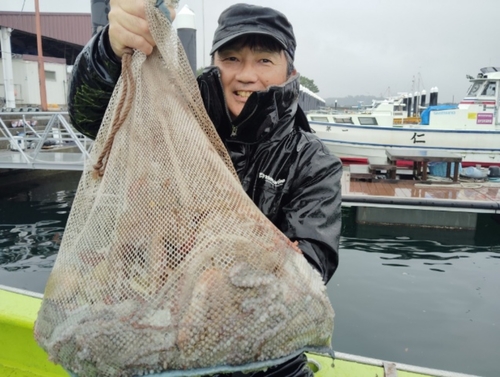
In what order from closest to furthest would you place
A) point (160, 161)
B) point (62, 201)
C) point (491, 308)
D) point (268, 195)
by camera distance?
point (160, 161)
point (268, 195)
point (491, 308)
point (62, 201)

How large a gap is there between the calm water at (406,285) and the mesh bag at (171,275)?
5049mm

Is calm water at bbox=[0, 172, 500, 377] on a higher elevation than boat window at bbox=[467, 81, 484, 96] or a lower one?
lower

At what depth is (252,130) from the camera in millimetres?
1723

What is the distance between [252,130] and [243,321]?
92cm

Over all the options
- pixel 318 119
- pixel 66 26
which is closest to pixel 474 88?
pixel 318 119

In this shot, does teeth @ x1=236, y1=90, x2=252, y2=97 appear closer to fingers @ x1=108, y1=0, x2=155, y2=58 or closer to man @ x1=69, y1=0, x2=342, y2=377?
man @ x1=69, y1=0, x2=342, y2=377

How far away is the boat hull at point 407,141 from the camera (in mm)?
16250

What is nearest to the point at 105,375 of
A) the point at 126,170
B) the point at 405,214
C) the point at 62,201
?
the point at 126,170

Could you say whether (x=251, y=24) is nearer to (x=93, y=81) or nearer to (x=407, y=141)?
(x=93, y=81)

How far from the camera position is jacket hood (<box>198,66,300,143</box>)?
164 centimetres

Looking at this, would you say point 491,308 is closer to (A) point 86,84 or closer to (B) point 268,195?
(B) point 268,195

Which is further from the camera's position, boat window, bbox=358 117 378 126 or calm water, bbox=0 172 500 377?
boat window, bbox=358 117 378 126

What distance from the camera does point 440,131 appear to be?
16469 mm

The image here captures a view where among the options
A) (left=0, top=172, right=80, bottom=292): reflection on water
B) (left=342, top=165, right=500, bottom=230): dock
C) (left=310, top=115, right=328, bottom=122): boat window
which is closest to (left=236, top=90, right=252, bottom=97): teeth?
(left=0, top=172, right=80, bottom=292): reflection on water
